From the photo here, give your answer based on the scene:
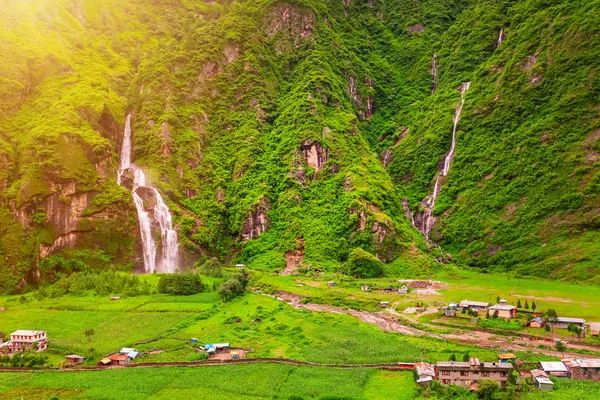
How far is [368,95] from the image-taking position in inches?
6220

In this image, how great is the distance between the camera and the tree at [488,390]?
3841cm

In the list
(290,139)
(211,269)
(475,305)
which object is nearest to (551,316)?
(475,305)

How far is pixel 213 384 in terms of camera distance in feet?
138

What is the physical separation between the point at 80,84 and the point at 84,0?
51.9 meters

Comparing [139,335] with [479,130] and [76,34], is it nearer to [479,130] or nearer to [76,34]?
[479,130]

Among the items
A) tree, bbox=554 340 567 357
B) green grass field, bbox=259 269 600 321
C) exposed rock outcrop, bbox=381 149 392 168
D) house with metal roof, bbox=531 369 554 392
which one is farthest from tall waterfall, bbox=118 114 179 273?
house with metal roof, bbox=531 369 554 392

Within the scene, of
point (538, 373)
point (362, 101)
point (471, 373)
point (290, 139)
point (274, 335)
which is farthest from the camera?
point (362, 101)

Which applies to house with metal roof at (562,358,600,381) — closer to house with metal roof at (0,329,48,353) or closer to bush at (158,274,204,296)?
house with metal roof at (0,329,48,353)

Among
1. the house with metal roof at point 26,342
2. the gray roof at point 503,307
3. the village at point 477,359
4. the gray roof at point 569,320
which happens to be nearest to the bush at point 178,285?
the village at point 477,359

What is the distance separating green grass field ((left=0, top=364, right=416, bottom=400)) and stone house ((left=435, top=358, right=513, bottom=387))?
118 inches

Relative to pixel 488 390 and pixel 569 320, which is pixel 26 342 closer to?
pixel 488 390

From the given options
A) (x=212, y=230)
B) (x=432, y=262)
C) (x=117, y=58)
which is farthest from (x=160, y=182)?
(x=432, y=262)

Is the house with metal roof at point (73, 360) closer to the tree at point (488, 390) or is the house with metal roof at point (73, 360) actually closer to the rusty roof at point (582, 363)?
the tree at point (488, 390)

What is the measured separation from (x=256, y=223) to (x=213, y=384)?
65.1 metres
